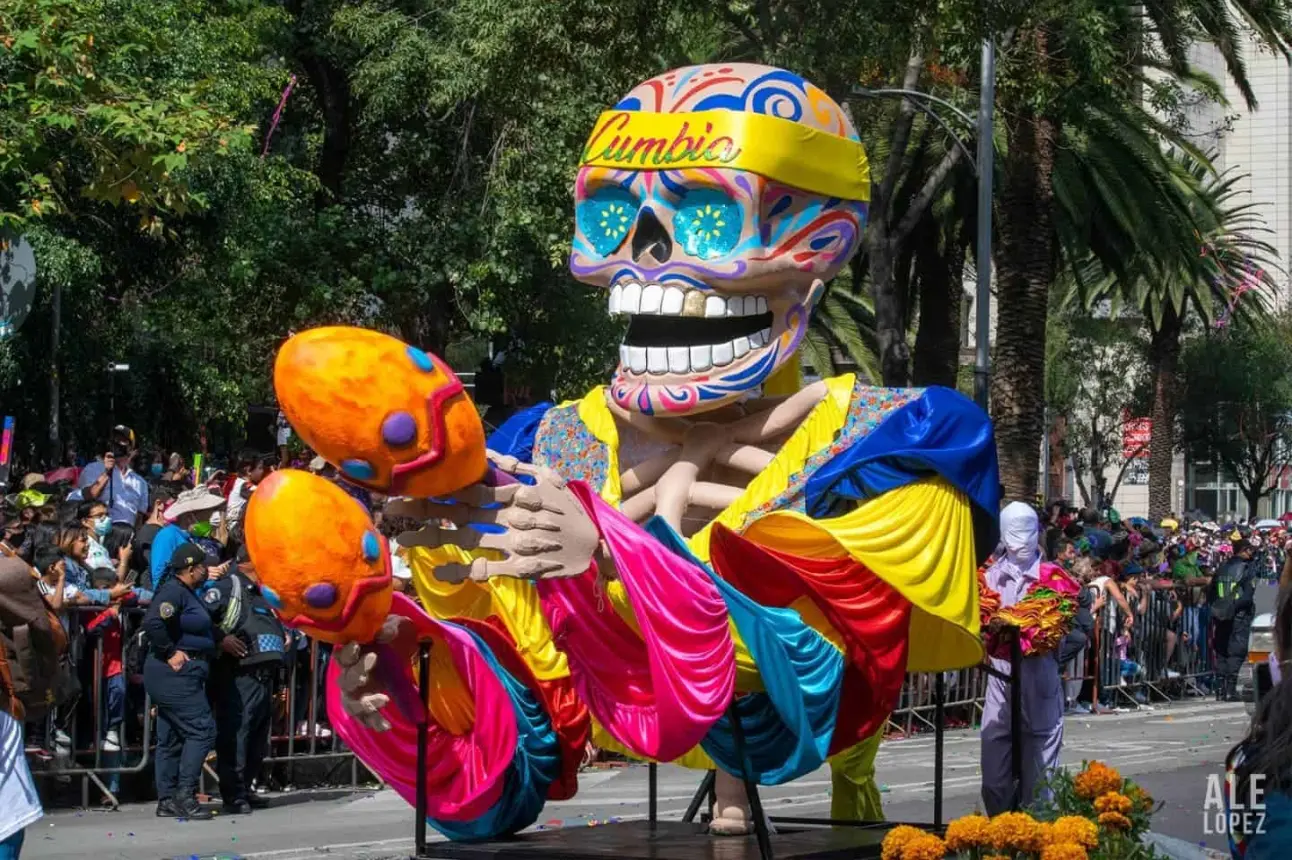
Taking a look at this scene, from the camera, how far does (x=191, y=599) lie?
11.9m

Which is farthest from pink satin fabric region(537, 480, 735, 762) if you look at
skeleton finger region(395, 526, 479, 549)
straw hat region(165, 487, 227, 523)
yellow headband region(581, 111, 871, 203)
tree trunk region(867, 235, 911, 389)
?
tree trunk region(867, 235, 911, 389)

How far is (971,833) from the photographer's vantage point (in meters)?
5.82

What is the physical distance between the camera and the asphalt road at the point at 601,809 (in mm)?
10930

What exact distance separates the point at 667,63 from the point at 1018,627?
1109 centimetres

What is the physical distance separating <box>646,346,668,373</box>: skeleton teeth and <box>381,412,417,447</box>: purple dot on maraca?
165 centimetres

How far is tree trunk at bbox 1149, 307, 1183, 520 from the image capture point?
38312 mm

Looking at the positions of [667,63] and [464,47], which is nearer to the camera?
[667,63]

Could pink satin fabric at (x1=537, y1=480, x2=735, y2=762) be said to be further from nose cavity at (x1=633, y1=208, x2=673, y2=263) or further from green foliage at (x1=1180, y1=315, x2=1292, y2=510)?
green foliage at (x1=1180, y1=315, x2=1292, y2=510)

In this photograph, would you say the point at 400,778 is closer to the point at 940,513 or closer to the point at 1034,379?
the point at 940,513

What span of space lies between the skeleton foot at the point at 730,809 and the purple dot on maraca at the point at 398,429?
2.42 metres

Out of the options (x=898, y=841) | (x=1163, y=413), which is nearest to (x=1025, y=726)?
(x=898, y=841)

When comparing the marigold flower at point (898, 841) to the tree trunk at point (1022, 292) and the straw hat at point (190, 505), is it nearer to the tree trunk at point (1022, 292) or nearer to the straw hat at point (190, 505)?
the straw hat at point (190, 505)

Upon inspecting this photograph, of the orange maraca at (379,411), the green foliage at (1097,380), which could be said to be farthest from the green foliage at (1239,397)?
the orange maraca at (379,411)

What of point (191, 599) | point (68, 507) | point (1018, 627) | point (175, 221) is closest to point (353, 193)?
point (175, 221)
